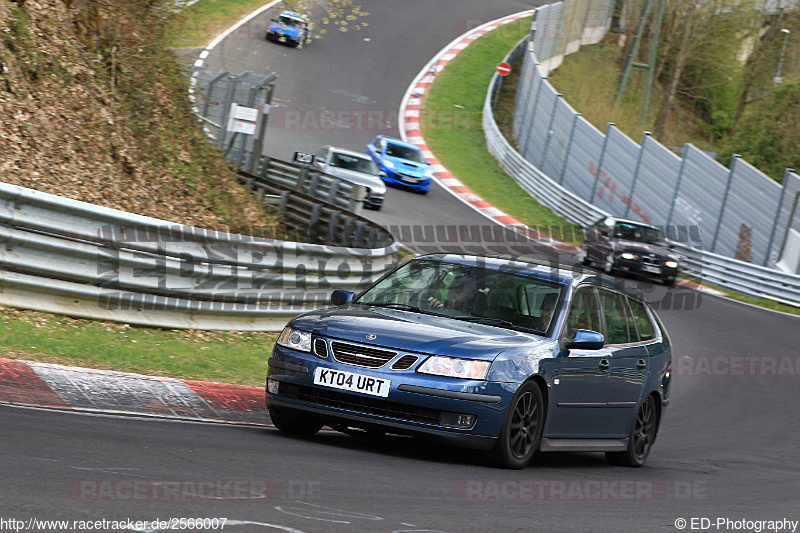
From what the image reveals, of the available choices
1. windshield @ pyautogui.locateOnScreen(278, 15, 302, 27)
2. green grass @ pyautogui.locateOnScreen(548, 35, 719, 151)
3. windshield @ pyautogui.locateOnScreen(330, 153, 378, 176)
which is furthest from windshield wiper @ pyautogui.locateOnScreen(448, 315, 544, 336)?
windshield @ pyautogui.locateOnScreen(278, 15, 302, 27)

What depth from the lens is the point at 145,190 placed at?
14.1 meters

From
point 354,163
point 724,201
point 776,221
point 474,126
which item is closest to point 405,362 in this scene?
point 776,221

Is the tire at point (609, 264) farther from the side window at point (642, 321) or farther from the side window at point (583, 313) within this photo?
the side window at point (583, 313)

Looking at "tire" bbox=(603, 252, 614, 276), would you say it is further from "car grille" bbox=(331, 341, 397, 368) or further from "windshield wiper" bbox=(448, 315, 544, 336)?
"car grille" bbox=(331, 341, 397, 368)

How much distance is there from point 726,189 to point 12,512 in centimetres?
2780

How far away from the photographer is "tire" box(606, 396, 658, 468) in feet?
31.1

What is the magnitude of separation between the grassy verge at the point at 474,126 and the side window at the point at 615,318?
74.2 ft

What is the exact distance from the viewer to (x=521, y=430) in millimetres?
7707

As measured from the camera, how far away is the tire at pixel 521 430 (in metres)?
7.47

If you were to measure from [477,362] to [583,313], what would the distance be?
1566mm

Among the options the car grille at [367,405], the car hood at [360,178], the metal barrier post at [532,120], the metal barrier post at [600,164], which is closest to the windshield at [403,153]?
the car hood at [360,178]

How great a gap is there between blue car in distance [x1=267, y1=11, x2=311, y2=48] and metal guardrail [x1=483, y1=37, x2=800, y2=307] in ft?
28.4

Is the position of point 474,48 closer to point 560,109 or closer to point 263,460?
point 560,109

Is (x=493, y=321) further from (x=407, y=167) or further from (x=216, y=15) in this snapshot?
(x=216, y=15)
